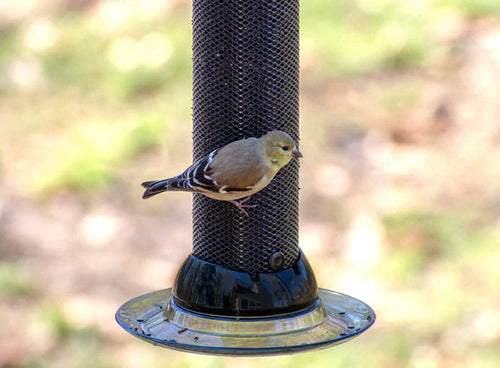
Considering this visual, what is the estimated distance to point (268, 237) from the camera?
12.5ft

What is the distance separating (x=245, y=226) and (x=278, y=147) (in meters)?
0.41

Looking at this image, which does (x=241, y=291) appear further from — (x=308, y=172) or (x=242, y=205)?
(x=308, y=172)

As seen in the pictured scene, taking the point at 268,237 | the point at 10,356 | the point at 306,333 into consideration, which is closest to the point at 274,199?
the point at 268,237

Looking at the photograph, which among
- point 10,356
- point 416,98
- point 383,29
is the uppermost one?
point 383,29

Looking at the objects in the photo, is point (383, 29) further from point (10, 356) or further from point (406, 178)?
point (10, 356)

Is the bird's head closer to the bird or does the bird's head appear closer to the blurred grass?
the bird

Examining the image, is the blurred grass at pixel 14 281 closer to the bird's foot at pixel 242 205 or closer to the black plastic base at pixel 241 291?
the black plastic base at pixel 241 291

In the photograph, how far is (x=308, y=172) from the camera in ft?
23.8

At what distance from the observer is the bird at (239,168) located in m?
3.48

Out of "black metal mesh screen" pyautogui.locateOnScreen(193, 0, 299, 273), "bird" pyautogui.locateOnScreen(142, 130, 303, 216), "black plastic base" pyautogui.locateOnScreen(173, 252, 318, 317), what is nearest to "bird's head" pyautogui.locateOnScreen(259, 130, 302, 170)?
"bird" pyautogui.locateOnScreen(142, 130, 303, 216)

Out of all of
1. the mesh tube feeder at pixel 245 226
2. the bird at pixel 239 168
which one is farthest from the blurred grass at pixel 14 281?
the bird at pixel 239 168

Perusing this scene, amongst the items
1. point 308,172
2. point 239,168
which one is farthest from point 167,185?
point 308,172

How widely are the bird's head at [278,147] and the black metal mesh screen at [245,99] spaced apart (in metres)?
0.18

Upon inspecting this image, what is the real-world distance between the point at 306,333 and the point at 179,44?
16.7ft
